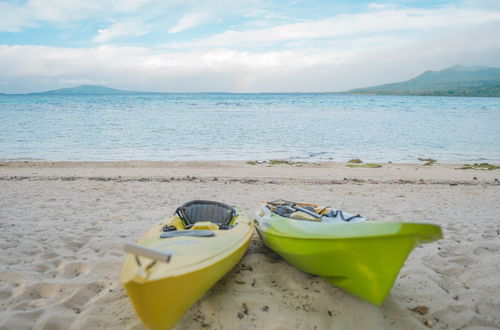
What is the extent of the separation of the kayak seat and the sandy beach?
621 mm

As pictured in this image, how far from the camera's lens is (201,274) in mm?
2928

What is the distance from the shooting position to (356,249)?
3072 mm

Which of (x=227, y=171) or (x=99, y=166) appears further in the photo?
(x=99, y=166)

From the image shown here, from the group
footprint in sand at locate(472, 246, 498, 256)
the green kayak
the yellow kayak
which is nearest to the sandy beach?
footprint in sand at locate(472, 246, 498, 256)

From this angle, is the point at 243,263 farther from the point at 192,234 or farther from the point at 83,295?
the point at 83,295

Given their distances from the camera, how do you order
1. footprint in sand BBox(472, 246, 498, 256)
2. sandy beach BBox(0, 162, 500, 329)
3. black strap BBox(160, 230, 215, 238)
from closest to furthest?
sandy beach BBox(0, 162, 500, 329), black strap BBox(160, 230, 215, 238), footprint in sand BBox(472, 246, 498, 256)

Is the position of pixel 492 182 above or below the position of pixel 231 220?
below

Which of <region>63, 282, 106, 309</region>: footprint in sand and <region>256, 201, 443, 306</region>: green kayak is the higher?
<region>256, 201, 443, 306</region>: green kayak

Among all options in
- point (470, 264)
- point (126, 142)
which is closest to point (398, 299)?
point (470, 264)

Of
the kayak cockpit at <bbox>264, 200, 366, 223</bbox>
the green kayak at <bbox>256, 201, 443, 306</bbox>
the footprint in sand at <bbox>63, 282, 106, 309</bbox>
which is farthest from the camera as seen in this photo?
the kayak cockpit at <bbox>264, 200, 366, 223</bbox>

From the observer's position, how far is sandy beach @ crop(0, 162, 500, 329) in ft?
10.6

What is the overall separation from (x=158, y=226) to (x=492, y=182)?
32.9ft

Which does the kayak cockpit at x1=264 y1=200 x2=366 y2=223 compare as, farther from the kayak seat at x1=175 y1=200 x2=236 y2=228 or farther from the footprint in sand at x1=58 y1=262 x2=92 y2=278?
the footprint in sand at x1=58 y1=262 x2=92 y2=278

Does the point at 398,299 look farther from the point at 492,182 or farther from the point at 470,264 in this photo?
the point at 492,182
